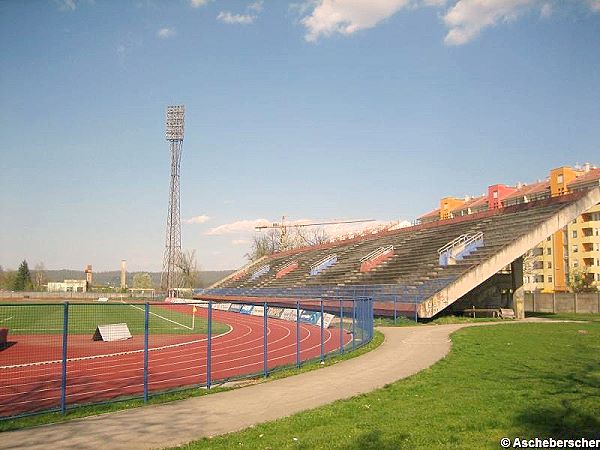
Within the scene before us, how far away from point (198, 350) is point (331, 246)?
151 ft

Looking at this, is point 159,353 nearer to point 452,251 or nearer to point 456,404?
point 456,404

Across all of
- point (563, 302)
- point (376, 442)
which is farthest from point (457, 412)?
point (563, 302)

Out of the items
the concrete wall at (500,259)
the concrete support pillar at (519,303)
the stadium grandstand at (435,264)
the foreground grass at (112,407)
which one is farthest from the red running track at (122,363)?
the concrete support pillar at (519,303)

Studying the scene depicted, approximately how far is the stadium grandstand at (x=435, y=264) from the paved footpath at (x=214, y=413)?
1186cm

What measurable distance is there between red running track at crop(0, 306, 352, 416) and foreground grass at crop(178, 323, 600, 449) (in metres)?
4.49

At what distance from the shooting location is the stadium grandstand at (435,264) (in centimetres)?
2995

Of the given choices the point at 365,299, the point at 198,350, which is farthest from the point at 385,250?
the point at 198,350

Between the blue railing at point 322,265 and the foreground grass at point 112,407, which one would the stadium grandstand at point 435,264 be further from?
the foreground grass at point 112,407

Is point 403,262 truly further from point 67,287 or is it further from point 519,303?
point 67,287

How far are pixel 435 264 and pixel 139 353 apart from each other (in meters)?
22.7

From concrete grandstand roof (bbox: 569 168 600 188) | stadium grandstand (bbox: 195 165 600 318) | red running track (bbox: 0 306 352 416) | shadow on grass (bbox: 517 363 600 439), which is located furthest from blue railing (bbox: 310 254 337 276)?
shadow on grass (bbox: 517 363 600 439)

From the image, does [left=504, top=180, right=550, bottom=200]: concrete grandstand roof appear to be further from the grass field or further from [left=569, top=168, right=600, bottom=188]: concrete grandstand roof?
the grass field

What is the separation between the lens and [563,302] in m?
40.9

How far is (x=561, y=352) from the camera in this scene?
15898 mm
